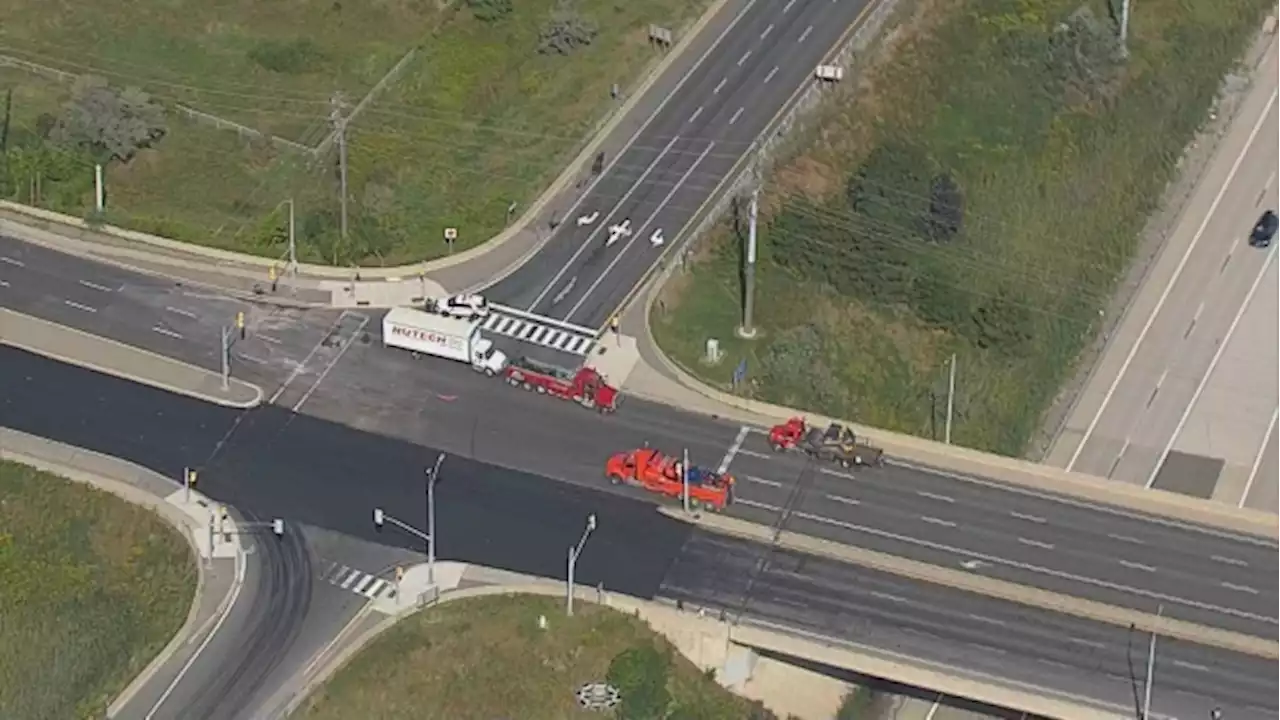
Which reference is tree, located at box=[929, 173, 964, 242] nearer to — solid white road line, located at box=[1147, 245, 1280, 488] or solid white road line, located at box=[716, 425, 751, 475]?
solid white road line, located at box=[1147, 245, 1280, 488]

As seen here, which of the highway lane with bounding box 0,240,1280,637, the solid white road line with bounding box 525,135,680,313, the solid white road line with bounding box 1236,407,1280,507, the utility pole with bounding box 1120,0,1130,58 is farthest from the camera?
the utility pole with bounding box 1120,0,1130,58

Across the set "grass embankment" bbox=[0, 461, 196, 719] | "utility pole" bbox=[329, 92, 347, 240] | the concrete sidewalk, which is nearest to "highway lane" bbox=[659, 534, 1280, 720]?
the concrete sidewalk

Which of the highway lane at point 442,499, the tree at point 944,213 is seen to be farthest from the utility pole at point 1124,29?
the highway lane at point 442,499

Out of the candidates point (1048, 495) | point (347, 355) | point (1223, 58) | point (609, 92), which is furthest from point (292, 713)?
point (1223, 58)

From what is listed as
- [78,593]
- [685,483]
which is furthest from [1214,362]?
[78,593]

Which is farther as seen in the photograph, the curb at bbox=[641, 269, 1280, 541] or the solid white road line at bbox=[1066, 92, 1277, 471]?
the solid white road line at bbox=[1066, 92, 1277, 471]

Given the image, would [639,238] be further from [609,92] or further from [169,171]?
[169,171]

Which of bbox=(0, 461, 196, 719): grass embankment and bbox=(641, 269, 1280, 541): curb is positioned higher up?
bbox=(641, 269, 1280, 541): curb

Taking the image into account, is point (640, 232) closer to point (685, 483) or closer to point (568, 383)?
point (568, 383)
